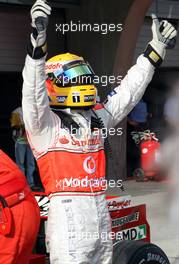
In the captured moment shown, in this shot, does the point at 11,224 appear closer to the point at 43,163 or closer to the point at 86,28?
the point at 43,163

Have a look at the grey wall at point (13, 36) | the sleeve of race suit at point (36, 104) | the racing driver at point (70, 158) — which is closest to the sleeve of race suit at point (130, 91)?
the racing driver at point (70, 158)

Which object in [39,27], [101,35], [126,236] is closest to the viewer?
[39,27]

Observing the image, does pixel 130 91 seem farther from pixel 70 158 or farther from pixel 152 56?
pixel 70 158

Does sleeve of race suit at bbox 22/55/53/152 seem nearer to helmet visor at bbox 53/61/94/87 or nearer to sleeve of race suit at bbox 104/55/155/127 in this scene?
helmet visor at bbox 53/61/94/87

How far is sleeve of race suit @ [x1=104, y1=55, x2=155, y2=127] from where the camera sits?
11.9 feet

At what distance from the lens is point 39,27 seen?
9.51 feet

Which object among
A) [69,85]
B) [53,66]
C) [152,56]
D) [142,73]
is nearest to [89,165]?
[69,85]

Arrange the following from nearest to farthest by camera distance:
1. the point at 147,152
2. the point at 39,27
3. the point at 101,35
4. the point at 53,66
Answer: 1. the point at 39,27
2. the point at 53,66
3. the point at 101,35
4. the point at 147,152

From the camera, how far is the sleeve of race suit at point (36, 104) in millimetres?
2996

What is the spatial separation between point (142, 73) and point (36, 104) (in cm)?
85

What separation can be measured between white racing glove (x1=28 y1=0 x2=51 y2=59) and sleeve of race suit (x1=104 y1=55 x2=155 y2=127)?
79cm

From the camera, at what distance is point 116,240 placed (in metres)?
4.02

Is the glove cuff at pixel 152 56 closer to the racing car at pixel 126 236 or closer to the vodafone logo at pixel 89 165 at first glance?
the vodafone logo at pixel 89 165

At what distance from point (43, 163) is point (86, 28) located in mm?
7269
